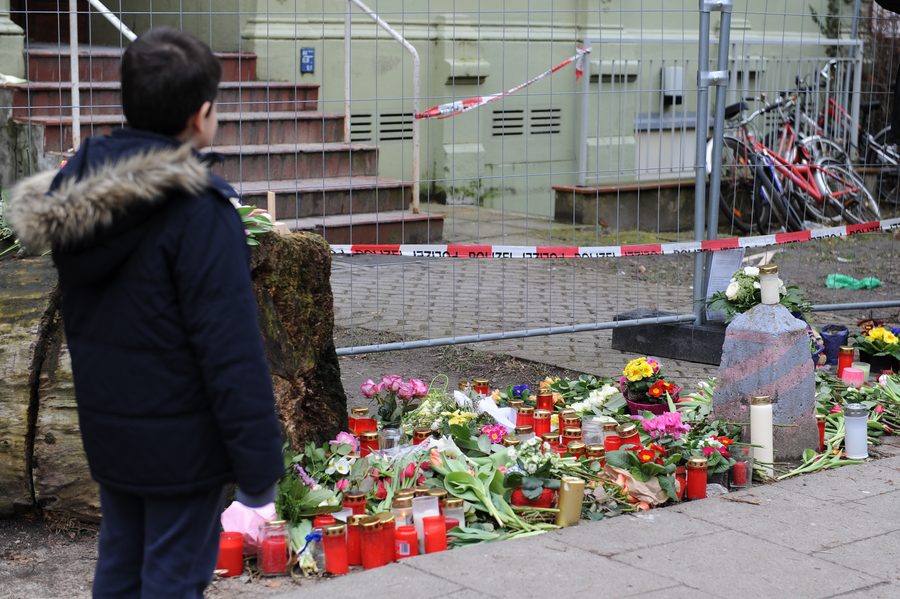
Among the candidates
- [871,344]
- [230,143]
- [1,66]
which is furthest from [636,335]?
[1,66]

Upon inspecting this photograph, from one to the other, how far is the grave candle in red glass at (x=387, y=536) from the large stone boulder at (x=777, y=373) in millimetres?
1811

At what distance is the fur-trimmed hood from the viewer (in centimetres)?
258

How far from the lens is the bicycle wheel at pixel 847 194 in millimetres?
11508

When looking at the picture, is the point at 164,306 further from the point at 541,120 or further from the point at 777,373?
the point at 541,120

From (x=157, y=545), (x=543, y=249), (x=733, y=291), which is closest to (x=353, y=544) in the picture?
(x=157, y=545)

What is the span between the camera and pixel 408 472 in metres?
4.49

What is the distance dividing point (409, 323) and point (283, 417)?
3.33 m

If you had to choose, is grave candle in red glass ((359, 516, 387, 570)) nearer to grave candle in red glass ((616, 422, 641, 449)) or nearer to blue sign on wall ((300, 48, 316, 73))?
grave candle in red glass ((616, 422, 641, 449))

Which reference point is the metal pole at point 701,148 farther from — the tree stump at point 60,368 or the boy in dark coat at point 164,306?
the boy in dark coat at point 164,306

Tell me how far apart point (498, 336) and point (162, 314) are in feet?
14.1

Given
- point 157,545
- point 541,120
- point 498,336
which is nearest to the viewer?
point 157,545

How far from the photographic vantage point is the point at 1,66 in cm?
899

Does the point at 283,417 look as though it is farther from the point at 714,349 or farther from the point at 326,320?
the point at 714,349

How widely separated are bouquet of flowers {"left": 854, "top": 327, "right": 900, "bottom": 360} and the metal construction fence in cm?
68
